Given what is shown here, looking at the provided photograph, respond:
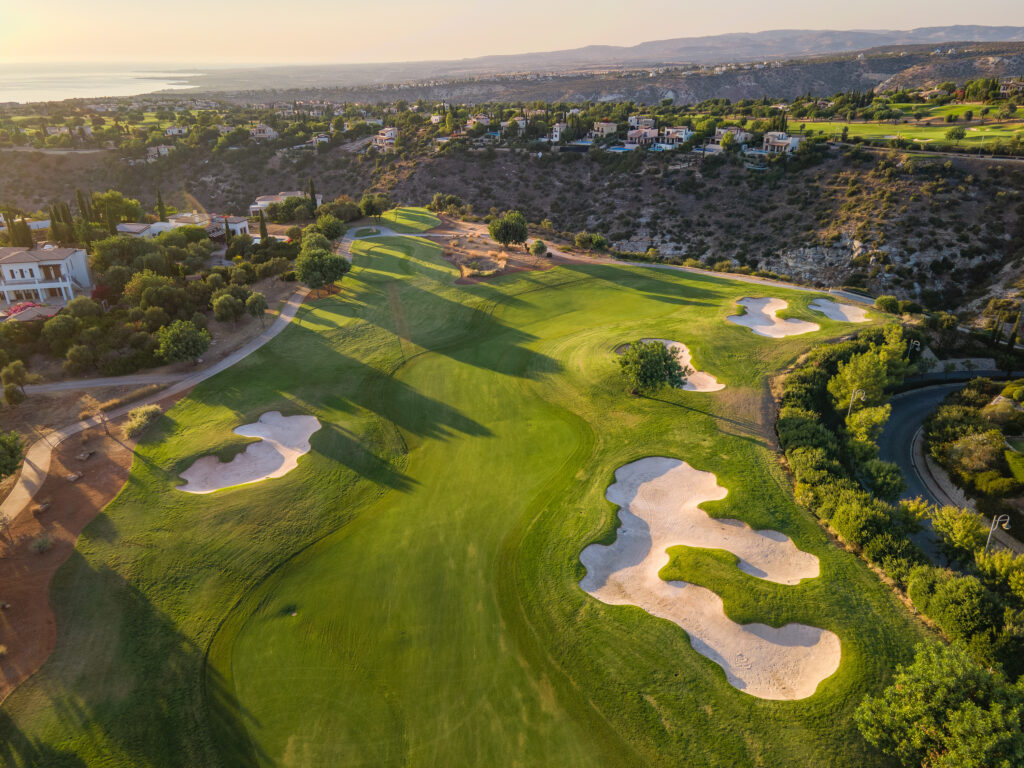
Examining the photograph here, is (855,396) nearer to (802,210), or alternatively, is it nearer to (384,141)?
(802,210)

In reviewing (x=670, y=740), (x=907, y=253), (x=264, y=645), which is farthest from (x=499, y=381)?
(x=907, y=253)

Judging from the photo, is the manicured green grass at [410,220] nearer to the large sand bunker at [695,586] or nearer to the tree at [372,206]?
the tree at [372,206]

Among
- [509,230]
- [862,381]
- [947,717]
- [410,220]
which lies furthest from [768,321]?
[410,220]

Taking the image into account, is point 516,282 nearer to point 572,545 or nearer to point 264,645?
point 572,545

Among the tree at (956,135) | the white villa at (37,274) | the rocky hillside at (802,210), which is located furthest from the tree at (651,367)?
the tree at (956,135)

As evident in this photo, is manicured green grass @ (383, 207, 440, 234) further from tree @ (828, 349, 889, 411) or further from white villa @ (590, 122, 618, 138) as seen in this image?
tree @ (828, 349, 889, 411)

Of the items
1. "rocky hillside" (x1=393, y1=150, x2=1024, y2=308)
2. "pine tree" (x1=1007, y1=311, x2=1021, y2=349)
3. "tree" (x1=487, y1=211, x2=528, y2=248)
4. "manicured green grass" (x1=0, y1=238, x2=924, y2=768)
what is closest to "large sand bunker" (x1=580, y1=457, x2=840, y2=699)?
"manicured green grass" (x1=0, y1=238, x2=924, y2=768)
